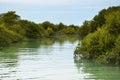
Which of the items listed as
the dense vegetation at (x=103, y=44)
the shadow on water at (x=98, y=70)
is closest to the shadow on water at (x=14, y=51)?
the shadow on water at (x=98, y=70)

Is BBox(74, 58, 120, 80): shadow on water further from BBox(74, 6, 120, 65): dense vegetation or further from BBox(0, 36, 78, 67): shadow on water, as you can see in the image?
BBox(0, 36, 78, 67): shadow on water

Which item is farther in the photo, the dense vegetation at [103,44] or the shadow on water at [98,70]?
the dense vegetation at [103,44]

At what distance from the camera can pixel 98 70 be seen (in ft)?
110

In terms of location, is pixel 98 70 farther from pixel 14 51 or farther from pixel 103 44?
pixel 14 51

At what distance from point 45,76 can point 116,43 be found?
1005 centimetres

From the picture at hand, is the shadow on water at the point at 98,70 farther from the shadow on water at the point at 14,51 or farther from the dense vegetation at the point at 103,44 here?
the shadow on water at the point at 14,51

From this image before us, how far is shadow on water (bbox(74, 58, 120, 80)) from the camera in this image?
95.7ft

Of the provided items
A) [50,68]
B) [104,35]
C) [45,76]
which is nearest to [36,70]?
[50,68]

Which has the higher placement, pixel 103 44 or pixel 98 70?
pixel 103 44

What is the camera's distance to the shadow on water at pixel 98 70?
29.2 m

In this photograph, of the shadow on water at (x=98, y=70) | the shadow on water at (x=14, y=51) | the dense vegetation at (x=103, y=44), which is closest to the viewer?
the shadow on water at (x=98, y=70)

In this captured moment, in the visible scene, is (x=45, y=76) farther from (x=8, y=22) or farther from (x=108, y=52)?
(x=8, y=22)

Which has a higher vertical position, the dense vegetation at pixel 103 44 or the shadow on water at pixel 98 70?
the dense vegetation at pixel 103 44

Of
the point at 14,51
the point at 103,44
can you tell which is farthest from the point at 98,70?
the point at 14,51
